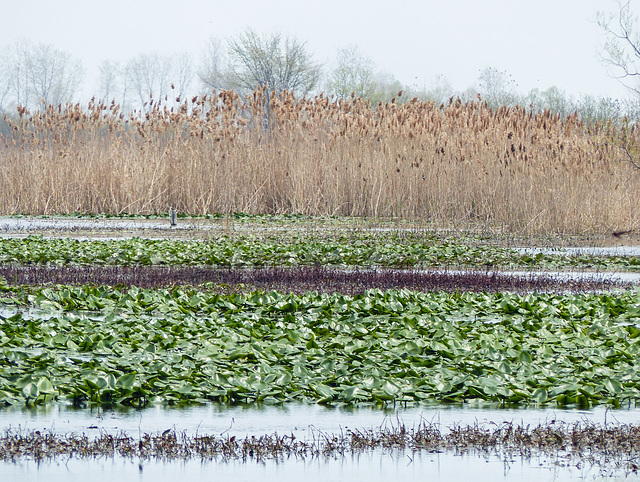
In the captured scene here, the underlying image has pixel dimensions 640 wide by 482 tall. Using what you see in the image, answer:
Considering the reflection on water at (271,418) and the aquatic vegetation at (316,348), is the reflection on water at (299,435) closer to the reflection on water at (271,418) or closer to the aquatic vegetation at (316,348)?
the reflection on water at (271,418)

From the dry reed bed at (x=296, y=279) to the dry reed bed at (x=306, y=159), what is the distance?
5957 mm

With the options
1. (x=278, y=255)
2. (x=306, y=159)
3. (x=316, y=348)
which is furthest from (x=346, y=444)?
(x=306, y=159)

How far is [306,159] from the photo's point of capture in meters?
18.9

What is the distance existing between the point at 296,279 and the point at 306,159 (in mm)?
8656

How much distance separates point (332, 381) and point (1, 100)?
3164 inches

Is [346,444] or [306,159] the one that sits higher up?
[306,159]

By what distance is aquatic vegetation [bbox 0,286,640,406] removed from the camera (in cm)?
519

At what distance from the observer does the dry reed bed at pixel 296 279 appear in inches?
394

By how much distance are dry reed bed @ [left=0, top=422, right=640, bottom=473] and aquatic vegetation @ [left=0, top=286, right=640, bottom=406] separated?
73 cm

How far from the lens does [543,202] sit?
1650 centimetres

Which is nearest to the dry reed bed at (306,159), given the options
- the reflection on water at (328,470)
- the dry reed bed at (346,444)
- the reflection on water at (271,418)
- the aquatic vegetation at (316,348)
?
the aquatic vegetation at (316,348)

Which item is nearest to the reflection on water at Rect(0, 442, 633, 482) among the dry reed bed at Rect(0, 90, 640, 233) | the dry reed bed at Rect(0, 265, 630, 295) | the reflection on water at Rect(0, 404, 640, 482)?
the reflection on water at Rect(0, 404, 640, 482)

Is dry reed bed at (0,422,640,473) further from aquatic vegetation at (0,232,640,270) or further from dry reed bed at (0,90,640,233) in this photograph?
dry reed bed at (0,90,640,233)

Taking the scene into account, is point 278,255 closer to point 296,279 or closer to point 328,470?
point 296,279
